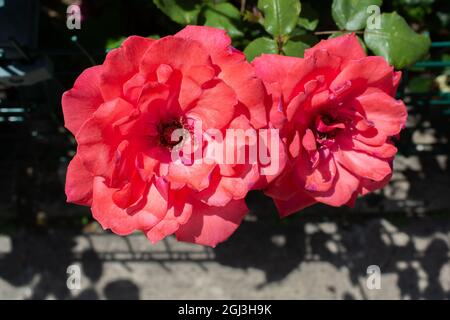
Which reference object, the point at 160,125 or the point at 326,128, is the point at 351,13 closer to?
the point at 326,128

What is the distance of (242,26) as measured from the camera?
5.02 feet

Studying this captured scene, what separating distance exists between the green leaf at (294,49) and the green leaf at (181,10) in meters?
0.28

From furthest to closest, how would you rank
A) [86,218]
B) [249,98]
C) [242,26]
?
1. [86,218]
2. [242,26]
3. [249,98]

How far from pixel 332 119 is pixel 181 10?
544 mm

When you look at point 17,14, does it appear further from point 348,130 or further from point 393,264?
point 393,264

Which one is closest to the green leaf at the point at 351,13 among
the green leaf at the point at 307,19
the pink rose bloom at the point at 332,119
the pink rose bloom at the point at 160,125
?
the green leaf at the point at 307,19

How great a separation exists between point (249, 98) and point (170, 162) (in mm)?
274

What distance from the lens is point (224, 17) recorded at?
58.3 inches

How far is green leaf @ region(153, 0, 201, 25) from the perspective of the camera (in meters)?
1.38

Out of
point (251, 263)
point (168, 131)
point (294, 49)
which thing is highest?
point (294, 49)

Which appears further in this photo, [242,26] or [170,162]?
[242,26]

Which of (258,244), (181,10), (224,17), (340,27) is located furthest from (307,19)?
(258,244)

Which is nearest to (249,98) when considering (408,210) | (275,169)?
(275,169)

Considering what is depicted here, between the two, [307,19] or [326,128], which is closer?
[326,128]
